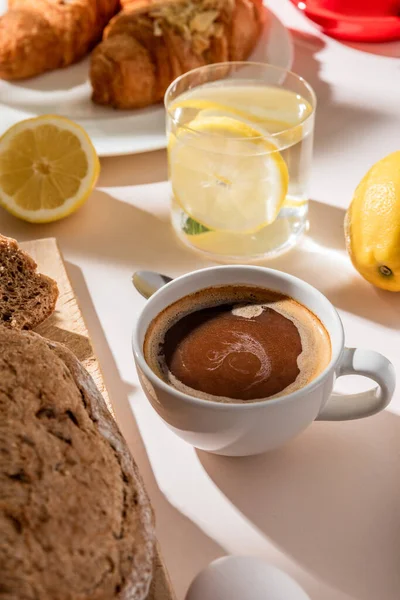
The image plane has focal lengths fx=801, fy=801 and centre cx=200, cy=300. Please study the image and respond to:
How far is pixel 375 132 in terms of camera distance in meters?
1.62

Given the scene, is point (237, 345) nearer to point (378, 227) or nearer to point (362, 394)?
point (362, 394)

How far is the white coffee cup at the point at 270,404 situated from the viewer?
83 cm

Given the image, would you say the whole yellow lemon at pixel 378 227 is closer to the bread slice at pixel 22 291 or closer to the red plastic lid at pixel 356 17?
the bread slice at pixel 22 291

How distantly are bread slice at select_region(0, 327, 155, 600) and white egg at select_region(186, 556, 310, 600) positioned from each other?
0.18 feet

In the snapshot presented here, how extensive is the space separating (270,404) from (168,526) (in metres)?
0.20

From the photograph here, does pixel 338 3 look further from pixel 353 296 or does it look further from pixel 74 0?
pixel 353 296

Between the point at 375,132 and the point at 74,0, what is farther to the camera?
the point at 74,0

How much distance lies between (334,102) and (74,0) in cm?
65

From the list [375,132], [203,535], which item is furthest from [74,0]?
[203,535]

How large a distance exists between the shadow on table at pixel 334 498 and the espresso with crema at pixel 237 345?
12 cm

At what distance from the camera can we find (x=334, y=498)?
3.01ft

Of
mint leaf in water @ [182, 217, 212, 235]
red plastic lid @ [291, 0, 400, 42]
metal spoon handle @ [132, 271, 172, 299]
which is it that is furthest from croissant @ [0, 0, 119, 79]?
metal spoon handle @ [132, 271, 172, 299]

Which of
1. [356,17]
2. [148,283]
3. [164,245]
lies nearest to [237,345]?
[148,283]

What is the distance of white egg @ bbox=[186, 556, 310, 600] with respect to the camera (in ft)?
2.39
